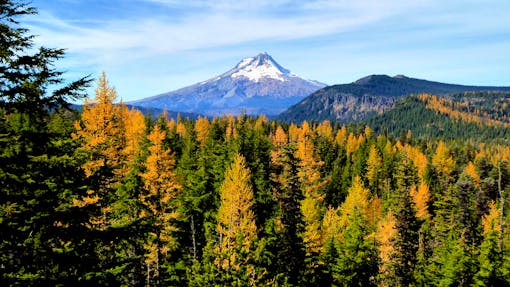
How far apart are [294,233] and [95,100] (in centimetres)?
1962

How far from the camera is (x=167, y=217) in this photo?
31.4 m

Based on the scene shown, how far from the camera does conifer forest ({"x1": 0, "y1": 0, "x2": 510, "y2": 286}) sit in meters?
10.4

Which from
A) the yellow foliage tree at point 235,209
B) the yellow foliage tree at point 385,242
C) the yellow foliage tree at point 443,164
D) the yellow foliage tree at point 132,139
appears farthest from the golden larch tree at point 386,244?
the yellow foliage tree at point 443,164

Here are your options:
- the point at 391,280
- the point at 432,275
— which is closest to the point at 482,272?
the point at 432,275

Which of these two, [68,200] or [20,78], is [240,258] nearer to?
[68,200]

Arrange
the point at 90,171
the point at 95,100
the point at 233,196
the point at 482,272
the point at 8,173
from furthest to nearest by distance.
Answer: the point at 482,272, the point at 233,196, the point at 95,100, the point at 90,171, the point at 8,173

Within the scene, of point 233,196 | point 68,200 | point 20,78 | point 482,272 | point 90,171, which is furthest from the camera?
point 482,272

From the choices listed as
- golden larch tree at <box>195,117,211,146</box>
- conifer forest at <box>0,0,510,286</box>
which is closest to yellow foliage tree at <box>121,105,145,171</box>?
conifer forest at <box>0,0,510,286</box>

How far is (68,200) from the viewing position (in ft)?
42.2

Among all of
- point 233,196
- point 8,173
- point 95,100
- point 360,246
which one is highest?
point 95,100

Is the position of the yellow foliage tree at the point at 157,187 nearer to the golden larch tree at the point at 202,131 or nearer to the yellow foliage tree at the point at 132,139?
the yellow foliage tree at the point at 132,139

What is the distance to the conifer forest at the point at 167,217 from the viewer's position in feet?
34.2

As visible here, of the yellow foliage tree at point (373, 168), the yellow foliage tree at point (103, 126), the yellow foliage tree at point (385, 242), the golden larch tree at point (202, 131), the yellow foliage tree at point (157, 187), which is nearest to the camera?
the yellow foliage tree at point (103, 126)

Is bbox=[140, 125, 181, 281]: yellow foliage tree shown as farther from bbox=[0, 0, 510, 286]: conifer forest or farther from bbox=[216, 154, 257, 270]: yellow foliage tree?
bbox=[216, 154, 257, 270]: yellow foliage tree
